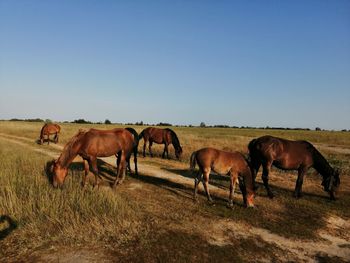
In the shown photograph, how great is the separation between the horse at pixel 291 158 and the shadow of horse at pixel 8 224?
8.14 m

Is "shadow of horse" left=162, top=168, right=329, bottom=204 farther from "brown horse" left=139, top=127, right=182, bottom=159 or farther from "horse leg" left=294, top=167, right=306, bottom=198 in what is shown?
"brown horse" left=139, top=127, right=182, bottom=159

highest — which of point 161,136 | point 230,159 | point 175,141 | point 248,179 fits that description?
point 161,136

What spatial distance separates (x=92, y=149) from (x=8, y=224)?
163 inches

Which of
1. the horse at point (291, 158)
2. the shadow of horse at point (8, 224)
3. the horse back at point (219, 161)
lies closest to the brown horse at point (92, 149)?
the shadow of horse at point (8, 224)

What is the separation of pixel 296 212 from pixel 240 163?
2.20 m

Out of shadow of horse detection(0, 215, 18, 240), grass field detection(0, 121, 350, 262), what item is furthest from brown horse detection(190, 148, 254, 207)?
shadow of horse detection(0, 215, 18, 240)

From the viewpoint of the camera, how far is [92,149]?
1181cm

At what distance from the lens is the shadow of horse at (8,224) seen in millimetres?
7652

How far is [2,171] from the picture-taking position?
12.0 meters

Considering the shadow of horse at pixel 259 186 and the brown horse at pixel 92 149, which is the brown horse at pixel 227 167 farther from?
the brown horse at pixel 92 149

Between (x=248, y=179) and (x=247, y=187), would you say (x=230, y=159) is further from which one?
(x=247, y=187)

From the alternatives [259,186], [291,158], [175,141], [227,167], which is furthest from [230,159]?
[175,141]

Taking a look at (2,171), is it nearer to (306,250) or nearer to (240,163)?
(240,163)

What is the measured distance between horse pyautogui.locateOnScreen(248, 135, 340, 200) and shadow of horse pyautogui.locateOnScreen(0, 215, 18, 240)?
8.14m
